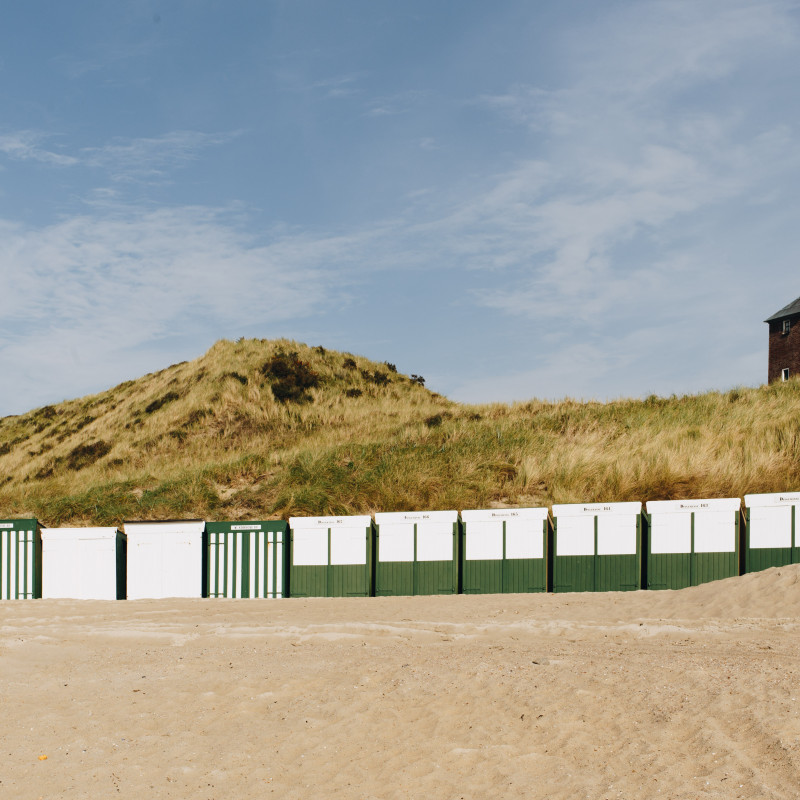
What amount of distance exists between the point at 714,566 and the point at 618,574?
171 cm

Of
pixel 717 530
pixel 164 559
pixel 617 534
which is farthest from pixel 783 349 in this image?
pixel 164 559

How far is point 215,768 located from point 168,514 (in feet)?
60.6

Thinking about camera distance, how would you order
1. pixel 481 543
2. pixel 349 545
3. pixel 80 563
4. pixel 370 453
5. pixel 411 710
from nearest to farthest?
pixel 411 710
pixel 481 543
pixel 349 545
pixel 80 563
pixel 370 453

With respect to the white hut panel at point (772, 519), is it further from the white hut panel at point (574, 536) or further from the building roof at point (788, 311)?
the building roof at point (788, 311)

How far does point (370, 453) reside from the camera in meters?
27.0

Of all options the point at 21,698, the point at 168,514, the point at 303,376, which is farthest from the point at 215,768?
the point at 303,376

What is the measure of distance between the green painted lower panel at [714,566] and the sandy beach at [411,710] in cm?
288

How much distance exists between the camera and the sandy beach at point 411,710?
6.07 meters

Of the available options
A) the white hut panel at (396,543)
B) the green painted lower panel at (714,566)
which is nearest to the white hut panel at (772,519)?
the green painted lower panel at (714,566)

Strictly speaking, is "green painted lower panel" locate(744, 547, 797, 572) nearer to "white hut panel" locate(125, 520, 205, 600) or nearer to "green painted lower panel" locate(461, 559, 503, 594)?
"green painted lower panel" locate(461, 559, 503, 594)

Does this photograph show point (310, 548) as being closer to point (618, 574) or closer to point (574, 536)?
point (574, 536)

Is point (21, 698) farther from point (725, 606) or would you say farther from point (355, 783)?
point (725, 606)

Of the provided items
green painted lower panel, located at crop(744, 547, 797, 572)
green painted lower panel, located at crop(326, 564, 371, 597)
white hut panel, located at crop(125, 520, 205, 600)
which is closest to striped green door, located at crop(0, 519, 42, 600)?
white hut panel, located at crop(125, 520, 205, 600)

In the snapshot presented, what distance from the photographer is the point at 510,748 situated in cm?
653
